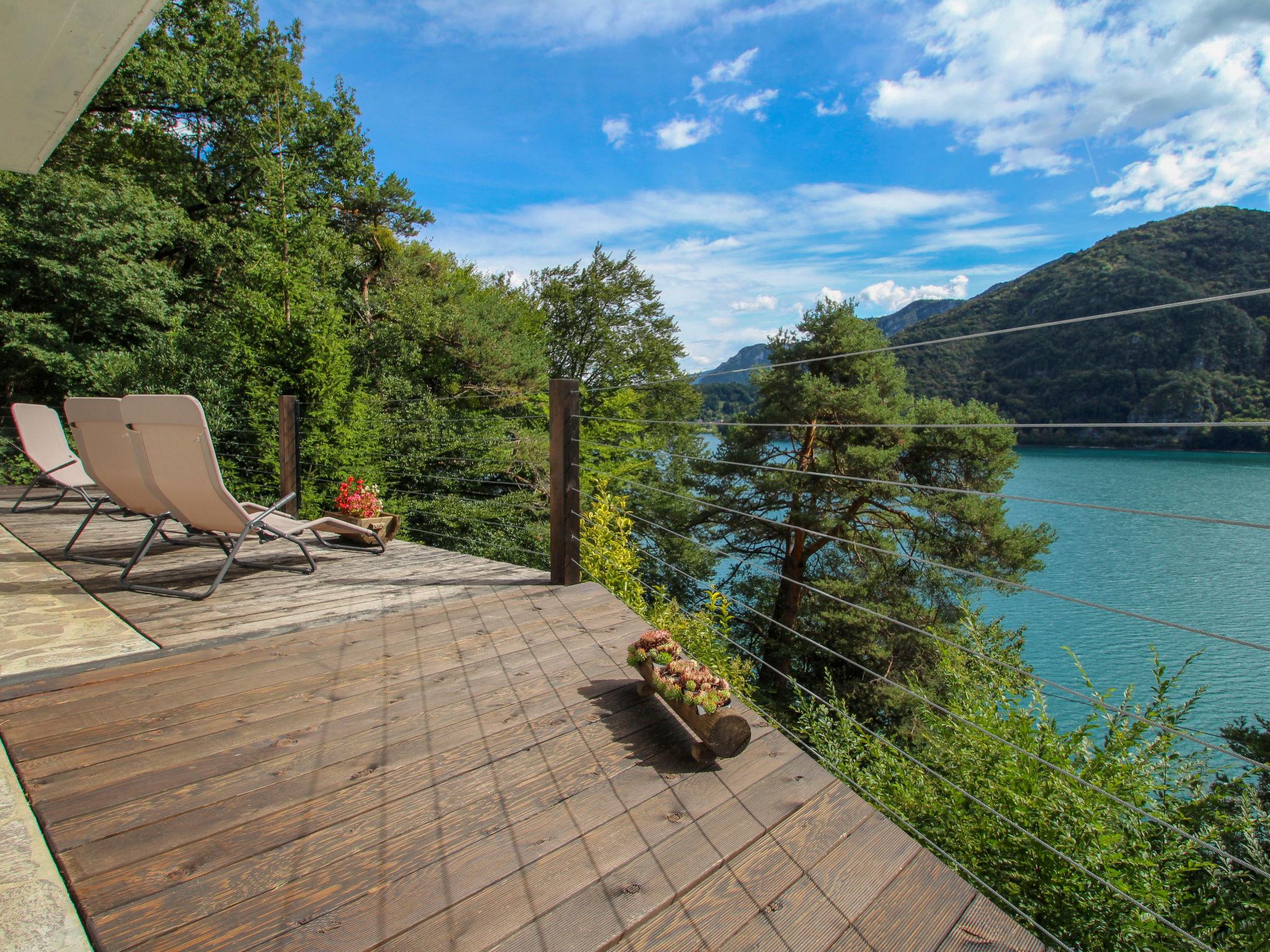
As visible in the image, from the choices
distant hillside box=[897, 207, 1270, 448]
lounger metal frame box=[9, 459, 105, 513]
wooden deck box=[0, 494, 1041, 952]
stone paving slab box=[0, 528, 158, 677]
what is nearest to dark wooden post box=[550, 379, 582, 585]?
wooden deck box=[0, 494, 1041, 952]

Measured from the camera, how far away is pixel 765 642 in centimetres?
1379

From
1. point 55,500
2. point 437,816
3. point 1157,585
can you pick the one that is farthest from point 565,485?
point 1157,585

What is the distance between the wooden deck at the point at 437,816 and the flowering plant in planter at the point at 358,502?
193 centimetres

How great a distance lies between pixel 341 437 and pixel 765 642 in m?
9.72

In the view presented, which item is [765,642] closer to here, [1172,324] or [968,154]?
[1172,324]

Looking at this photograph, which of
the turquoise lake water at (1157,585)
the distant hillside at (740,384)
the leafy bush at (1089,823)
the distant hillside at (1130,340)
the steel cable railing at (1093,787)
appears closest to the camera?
the steel cable railing at (1093,787)

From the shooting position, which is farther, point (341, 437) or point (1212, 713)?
point (1212, 713)

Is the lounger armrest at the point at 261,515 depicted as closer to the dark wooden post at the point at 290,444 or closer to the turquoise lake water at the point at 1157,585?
the dark wooden post at the point at 290,444

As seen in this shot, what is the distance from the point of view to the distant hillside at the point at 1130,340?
41.4ft

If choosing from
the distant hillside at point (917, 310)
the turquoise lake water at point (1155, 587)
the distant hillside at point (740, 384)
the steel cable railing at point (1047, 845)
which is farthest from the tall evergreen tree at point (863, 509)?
the distant hillside at point (917, 310)

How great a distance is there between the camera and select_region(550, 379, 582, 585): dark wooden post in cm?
286

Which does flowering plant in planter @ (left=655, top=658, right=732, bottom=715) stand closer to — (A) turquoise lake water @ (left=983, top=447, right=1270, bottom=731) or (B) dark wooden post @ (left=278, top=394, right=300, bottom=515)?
(B) dark wooden post @ (left=278, top=394, right=300, bottom=515)

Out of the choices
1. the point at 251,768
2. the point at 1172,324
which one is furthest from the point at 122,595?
the point at 1172,324

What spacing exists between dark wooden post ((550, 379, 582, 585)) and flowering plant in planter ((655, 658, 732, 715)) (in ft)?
4.16
